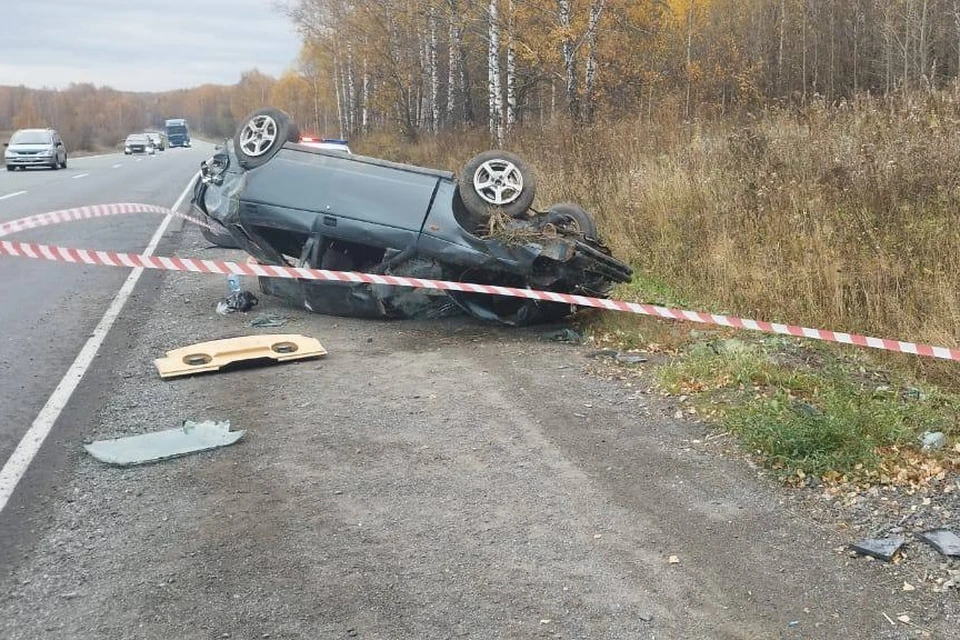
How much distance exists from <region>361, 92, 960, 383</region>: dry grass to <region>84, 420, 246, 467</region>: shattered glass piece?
4.56 meters

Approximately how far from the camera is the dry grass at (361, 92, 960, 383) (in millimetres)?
6547

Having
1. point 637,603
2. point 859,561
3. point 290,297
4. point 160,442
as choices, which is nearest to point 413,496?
point 637,603

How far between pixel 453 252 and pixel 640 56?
1436 cm

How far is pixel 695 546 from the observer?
371 centimetres

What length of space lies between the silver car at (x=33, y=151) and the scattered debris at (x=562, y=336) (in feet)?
100

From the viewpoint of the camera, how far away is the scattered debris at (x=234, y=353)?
6.19m

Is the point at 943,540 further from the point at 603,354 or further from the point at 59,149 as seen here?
the point at 59,149

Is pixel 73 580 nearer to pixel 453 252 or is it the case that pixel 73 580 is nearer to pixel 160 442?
pixel 160 442

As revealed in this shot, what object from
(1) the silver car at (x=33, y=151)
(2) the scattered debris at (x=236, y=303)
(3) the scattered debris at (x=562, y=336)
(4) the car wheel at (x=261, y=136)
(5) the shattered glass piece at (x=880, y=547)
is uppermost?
(1) the silver car at (x=33, y=151)

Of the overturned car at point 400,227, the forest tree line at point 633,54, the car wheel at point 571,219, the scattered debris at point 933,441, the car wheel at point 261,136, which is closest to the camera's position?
the scattered debris at point 933,441

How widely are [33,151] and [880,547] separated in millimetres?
34589

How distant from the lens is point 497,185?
7.66 m

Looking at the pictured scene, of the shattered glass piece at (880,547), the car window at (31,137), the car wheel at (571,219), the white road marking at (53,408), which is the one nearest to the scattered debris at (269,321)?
the white road marking at (53,408)

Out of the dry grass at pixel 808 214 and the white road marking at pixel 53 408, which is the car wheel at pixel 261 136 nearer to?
the white road marking at pixel 53 408
